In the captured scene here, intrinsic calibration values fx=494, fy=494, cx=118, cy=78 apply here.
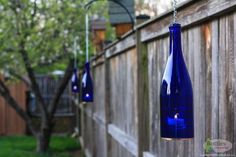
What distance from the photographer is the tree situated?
7590mm

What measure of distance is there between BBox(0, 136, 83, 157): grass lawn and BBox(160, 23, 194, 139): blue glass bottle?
307 inches

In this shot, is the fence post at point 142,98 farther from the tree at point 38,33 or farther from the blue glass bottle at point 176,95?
the tree at point 38,33

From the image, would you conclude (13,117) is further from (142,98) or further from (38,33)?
(142,98)

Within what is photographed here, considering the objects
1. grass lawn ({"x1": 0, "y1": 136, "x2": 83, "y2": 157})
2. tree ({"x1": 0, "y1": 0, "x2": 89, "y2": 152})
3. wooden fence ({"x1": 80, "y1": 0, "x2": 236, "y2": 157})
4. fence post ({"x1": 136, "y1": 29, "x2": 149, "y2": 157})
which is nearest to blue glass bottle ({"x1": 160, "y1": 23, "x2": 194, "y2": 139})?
wooden fence ({"x1": 80, "y1": 0, "x2": 236, "y2": 157})

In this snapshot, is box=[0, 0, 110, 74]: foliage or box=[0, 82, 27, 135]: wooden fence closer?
box=[0, 0, 110, 74]: foliage

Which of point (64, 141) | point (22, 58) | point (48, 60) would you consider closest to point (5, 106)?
point (64, 141)

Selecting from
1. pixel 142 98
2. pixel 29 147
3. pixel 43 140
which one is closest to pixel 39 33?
pixel 43 140

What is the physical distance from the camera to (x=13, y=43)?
7.87m

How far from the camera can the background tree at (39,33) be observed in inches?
299

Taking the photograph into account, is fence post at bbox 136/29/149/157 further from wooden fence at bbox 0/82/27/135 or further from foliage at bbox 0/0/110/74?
wooden fence at bbox 0/82/27/135

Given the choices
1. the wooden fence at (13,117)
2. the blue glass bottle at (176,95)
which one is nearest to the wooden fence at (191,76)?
the blue glass bottle at (176,95)

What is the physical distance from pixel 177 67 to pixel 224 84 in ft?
0.95

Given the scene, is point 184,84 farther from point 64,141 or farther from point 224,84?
point 64,141

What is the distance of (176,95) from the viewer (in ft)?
5.31
